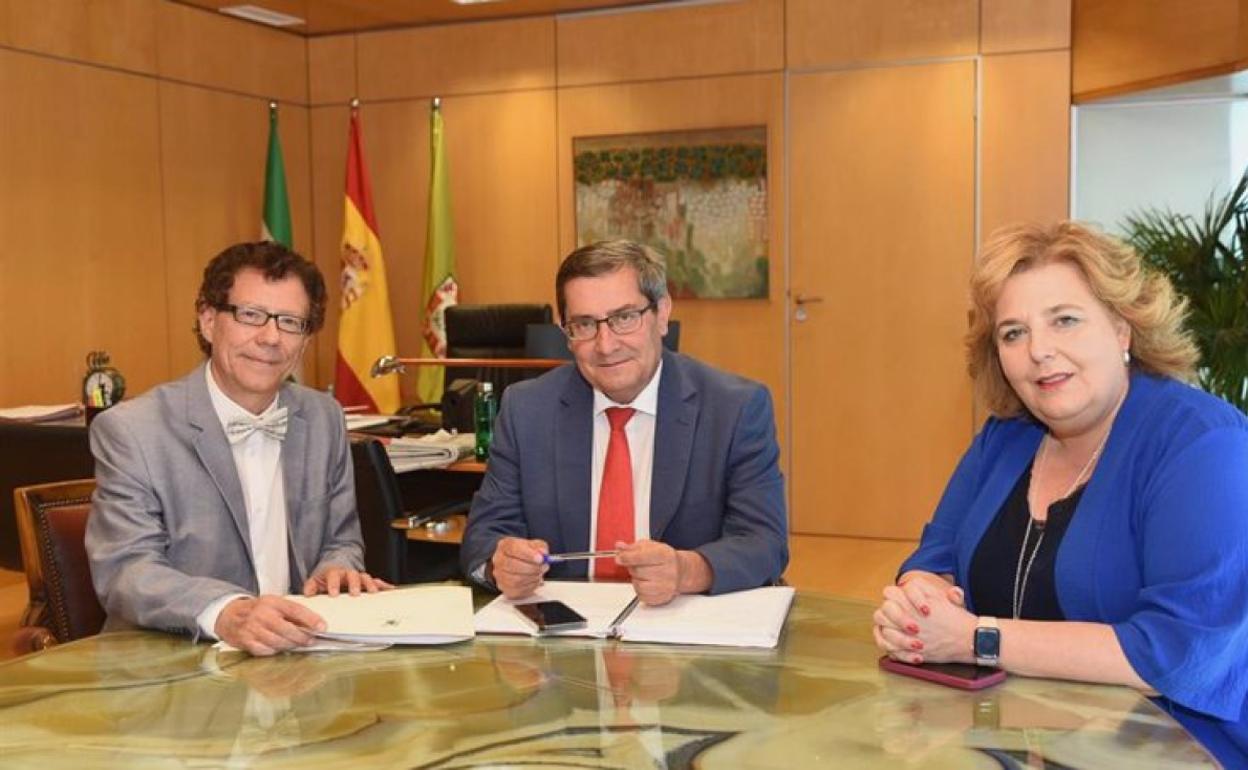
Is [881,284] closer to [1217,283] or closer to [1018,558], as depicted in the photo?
[1217,283]

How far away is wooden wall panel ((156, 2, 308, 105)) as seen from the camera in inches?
262

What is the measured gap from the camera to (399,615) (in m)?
1.84

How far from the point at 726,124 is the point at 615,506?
15.3ft

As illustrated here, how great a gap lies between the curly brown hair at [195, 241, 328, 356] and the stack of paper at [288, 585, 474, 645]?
24.8 inches

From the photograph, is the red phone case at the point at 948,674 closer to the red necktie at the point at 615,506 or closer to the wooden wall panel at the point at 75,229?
the red necktie at the point at 615,506

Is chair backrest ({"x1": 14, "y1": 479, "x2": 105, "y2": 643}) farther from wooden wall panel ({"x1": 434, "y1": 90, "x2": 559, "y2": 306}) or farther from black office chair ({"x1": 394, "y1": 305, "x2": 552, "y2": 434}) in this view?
wooden wall panel ({"x1": 434, "y1": 90, "x2": 559, "y2": 306})

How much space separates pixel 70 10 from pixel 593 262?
4.89 meters

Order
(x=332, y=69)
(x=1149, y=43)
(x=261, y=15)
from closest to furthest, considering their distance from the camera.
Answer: (x=1149, y=43) → (x=261, y=15) → (x=332, y=69)

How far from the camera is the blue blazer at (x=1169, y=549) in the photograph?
1549mm

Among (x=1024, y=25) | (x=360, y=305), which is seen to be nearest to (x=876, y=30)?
(x=1024, y=25)

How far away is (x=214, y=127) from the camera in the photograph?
696 cm

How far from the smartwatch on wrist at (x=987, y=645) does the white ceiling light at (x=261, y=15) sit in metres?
6.26

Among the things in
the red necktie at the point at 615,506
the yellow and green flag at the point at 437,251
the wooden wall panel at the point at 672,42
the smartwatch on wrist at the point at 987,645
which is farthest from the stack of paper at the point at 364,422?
the wooden wall panel at the point at 672,42

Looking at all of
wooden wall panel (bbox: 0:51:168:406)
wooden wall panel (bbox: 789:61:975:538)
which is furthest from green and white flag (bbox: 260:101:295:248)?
wooden wall panel (bbox: 789:61:975:538)
